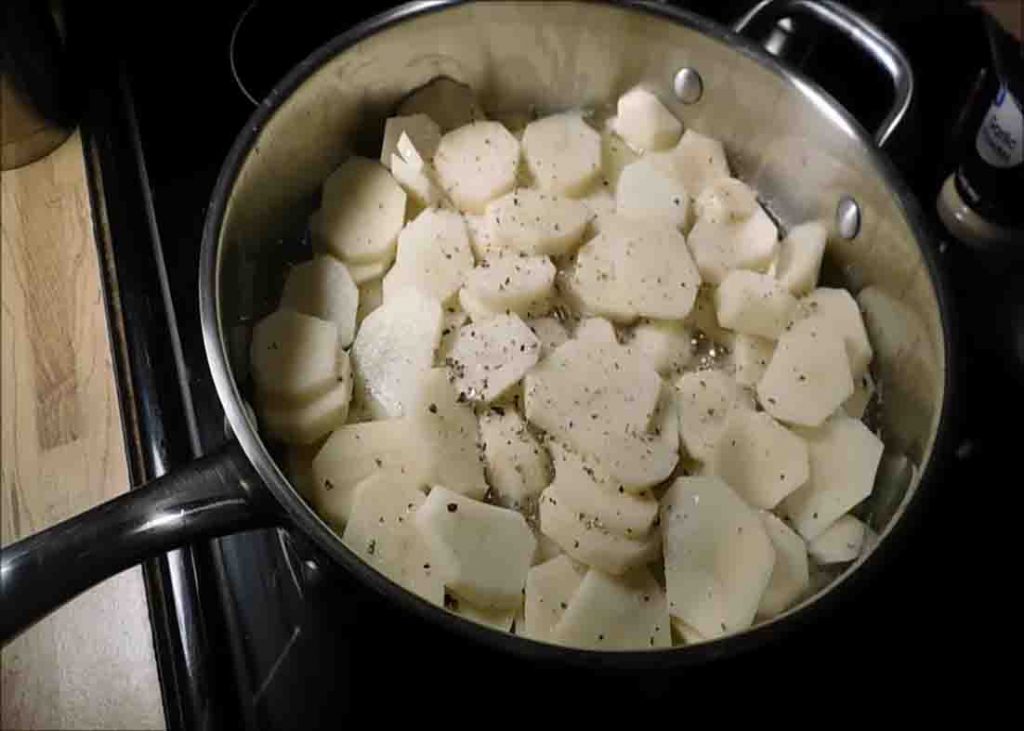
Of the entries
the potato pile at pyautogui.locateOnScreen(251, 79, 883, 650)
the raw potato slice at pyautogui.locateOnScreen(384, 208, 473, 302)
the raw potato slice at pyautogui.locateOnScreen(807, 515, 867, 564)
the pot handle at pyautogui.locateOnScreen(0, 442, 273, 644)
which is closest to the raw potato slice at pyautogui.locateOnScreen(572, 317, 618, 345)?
the potato pile at pyautogui.locateOnScreen(251, 79, 883, 650)

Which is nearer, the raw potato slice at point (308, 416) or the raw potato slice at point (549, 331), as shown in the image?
the raw potato slice at point (308, 416)

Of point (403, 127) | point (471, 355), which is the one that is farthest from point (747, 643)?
point (403, 127)

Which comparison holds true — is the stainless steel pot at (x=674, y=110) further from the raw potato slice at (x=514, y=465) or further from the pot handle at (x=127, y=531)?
the raw potato slice at (x=514, y=465)

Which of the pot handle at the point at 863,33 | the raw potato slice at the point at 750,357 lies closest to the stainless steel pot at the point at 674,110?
the pot handle at the point at 863,33

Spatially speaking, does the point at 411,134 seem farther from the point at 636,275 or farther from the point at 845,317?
the point at 845,317

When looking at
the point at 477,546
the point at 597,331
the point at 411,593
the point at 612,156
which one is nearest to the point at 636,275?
the point at 597,331

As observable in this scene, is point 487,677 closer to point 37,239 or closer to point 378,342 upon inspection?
point 378,342
